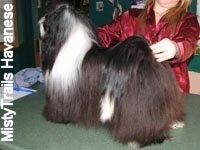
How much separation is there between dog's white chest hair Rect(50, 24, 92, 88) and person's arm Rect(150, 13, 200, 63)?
0.65ft

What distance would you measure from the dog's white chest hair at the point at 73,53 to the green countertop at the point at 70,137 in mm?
177

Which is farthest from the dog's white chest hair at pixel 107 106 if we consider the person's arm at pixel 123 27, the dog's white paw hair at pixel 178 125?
the person's arm at pixel 123 27

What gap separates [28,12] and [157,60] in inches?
79.2

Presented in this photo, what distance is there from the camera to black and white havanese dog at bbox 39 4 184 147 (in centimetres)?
86

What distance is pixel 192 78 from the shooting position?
77.7 inches

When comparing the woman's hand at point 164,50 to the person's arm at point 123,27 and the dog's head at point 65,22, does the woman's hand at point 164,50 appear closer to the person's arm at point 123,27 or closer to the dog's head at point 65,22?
the dog's head at point 65,22

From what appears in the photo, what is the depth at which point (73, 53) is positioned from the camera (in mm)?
941

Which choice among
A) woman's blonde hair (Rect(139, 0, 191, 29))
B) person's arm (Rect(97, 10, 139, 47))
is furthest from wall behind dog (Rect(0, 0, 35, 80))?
woman's blonde hair (Rect(139, 0, 191, 29))

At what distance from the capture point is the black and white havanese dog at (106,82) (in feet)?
2.81

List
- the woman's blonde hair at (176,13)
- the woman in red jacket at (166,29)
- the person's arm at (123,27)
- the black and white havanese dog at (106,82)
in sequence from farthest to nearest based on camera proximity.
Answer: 1. the person's arm at (123,27)
2. the woman's blonde hair at (176,13)
3. the woman in red jacket at (166,29)
4. the black and white havanese dog at (106,82)

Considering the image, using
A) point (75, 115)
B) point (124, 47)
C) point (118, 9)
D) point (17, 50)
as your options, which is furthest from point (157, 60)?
point (17, 50)

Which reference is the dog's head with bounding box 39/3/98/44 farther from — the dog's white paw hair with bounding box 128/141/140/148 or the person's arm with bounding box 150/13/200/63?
the dog's white paw hair with bounding box 128/141/140/148

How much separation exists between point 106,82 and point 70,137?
0.23 meters

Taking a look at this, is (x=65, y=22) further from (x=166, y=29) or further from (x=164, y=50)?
(x=166, y=29)
